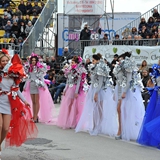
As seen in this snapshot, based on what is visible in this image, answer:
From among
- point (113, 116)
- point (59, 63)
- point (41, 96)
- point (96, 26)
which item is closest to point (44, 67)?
point (41, 96)

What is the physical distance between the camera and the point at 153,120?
8773 mm

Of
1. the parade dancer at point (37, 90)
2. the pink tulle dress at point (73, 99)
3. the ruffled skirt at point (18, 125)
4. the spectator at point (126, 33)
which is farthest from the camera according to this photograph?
the spectator at point (126, 33)

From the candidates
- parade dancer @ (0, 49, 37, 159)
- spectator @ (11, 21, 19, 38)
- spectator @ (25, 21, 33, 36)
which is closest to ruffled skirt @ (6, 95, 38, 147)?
parade dancer @ (0, 49, 37, 159)

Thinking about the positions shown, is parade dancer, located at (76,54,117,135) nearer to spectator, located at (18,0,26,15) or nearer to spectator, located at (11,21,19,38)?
Answer: spectator, located at (11,21,19,38)

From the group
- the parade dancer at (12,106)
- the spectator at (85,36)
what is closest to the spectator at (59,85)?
the spectator at (85,36)

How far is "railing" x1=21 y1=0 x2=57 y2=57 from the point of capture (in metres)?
22.0

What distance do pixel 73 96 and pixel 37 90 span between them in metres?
1.32

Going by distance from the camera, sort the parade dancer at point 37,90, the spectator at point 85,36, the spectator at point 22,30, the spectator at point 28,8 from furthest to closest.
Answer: the spectator at point 28,8, the spectator at point 22,30, the spectator at point 85,36, the parade dancer at point 37,90

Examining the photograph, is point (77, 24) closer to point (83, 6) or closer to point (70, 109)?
point (83, 6)

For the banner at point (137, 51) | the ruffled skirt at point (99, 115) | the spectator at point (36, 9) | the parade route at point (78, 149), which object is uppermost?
the spectator at point (36, 9)

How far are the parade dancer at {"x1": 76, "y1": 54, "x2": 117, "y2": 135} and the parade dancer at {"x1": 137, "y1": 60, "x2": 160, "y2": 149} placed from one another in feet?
5.24

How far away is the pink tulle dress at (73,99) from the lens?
11.7m

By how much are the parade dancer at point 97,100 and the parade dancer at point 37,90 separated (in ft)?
7.29

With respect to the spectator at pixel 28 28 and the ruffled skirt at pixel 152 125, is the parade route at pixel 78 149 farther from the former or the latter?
the spectator at pixel 28 28
